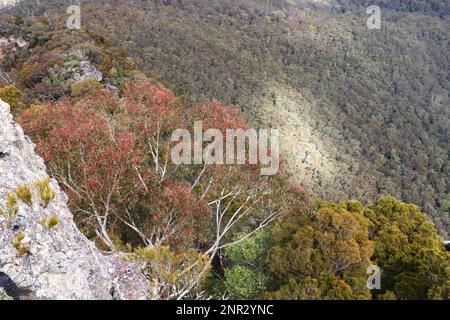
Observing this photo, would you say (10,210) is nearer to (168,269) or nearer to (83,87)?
(168,269)

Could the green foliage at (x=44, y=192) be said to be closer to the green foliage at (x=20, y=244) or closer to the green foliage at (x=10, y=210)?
the green foliage at (x=10, y=210)

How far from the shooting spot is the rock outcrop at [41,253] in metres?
7.57

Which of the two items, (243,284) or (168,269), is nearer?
(168,269)

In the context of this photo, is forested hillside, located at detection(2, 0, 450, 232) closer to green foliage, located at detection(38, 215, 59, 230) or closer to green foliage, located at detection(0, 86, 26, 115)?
green foliage, located at detection(0, 86, 26, 115)

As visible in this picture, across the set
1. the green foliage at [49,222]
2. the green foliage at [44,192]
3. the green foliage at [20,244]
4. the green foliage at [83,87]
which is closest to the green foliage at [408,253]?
the green foliage at [49,222]

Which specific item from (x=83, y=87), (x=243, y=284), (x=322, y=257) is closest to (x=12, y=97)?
(x=83, y=87)

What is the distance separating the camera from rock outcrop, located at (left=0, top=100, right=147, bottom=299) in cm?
757

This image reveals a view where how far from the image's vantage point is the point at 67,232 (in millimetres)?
8969

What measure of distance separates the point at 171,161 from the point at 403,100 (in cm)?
11797

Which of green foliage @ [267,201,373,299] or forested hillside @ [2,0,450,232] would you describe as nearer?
green foliage @ [267,201,373,299]

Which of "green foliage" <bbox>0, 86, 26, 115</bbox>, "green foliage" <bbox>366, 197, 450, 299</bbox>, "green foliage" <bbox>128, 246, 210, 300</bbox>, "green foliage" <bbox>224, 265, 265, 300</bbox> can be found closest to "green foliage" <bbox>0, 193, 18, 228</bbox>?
"green foliage" <bbox>128, 246, 210, 300</bbox>

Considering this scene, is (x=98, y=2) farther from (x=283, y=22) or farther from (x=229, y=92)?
(x=283, y=22)

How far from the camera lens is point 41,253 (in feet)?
25.7
